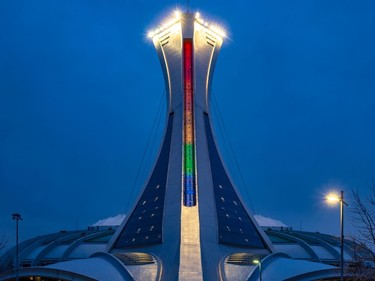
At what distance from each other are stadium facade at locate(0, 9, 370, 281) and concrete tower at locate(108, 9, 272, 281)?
0.26ft

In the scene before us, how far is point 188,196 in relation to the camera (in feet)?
112

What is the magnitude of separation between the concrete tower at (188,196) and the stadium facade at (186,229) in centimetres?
8

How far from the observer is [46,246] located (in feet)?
Answer: 145

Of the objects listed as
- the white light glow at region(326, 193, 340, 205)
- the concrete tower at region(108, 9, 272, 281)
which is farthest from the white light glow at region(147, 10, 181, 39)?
the white light glow at region(326, 193, 340, 205)

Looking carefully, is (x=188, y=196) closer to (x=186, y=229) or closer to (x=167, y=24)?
(x=186, y=229)

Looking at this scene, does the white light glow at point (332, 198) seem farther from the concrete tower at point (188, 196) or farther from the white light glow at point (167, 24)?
the white light glow at point (167, 24)

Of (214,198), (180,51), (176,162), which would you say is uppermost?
(180,51)

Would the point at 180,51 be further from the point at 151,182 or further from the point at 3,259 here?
the point at 3,259

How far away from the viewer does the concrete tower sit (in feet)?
100

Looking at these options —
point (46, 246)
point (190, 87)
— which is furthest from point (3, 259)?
point (190, 87)

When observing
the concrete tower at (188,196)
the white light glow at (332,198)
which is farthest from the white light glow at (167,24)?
the white light glow at (332,198)

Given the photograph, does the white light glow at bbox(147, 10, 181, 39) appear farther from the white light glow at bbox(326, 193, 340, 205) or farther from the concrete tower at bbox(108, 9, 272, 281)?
the white light glow at bbox(326, 193, 340, 205)

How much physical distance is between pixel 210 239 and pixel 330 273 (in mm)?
8475

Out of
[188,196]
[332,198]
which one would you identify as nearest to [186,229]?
[188,196]
